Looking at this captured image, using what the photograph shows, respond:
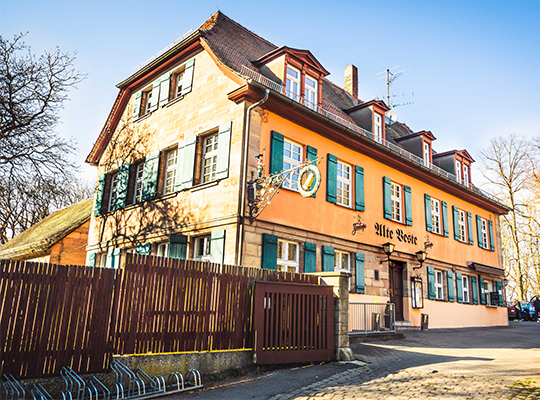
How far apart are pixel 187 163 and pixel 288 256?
4038mm

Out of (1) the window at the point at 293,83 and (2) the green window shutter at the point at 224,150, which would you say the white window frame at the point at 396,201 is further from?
(2) the green window shutter at the point at 224,150

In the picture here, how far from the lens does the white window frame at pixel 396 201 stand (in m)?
16.8

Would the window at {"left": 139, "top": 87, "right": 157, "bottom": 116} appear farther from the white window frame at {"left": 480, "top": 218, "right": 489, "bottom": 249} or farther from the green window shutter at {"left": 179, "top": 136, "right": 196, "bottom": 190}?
the white window frame at {"left": 480, "top": 218, "right": 489, "bottom": 249}

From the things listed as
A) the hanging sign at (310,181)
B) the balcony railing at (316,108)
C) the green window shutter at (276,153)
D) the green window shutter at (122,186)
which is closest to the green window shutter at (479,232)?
the balcony railing at (316,108)

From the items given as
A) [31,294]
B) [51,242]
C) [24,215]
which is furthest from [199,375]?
[24,215]

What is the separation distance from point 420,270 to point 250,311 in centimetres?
1142

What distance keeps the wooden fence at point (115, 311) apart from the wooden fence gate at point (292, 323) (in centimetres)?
25

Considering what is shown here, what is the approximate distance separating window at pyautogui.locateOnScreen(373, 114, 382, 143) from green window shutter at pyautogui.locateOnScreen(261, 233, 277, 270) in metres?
6.95

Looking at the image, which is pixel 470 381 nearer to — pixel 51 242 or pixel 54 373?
pixel 54 373

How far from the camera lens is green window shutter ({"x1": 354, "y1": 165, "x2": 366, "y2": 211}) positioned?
48.6ft

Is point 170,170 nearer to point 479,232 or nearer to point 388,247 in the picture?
point 388,247

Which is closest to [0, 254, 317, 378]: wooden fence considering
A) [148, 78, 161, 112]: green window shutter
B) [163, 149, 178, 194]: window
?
[163, 149, 178, 194]: window

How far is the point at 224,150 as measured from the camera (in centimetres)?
1216

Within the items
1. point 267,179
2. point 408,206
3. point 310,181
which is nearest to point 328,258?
point 310,181
